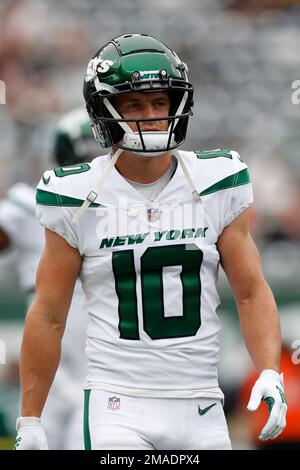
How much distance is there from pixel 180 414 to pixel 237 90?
5.17m

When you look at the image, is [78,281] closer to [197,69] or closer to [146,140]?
[146,140]

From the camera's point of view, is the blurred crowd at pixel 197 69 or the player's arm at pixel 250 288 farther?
the blurred crowd at pixel 197 69

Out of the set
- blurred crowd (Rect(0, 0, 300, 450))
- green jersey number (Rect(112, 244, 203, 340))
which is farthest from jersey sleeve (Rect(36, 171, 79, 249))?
blurred crowd (Rect(0, 0, 300, 450))

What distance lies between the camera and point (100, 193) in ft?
10.8

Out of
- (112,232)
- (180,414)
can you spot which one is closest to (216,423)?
A: (180,414)

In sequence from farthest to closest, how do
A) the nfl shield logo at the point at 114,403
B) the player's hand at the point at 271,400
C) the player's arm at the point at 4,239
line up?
the player's arm at the point at 4,239
the nfl shield logo at the point at 114,403
the player's hand at the point at 271,400

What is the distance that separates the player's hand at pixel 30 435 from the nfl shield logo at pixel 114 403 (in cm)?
27

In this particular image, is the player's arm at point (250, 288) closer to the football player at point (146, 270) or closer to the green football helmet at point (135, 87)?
the football player at point (146, 270)

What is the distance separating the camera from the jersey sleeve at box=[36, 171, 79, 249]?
3.27m

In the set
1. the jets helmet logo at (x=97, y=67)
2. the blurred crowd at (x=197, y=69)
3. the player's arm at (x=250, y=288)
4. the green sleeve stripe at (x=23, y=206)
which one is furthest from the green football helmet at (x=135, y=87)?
the blurred crowd at (x=197, y=69)

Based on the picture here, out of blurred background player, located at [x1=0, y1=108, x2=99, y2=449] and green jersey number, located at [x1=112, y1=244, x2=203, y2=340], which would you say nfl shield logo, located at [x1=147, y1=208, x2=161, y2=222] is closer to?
green jersey number, located at [x1=112, y1=244, x2=203, y2=340]

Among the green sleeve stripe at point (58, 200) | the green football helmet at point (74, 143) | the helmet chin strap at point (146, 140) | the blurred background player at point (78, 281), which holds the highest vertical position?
the helmet chin strap at point (146, 140)

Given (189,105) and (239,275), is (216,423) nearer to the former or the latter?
(239,275)

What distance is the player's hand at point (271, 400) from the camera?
10.0 ft
